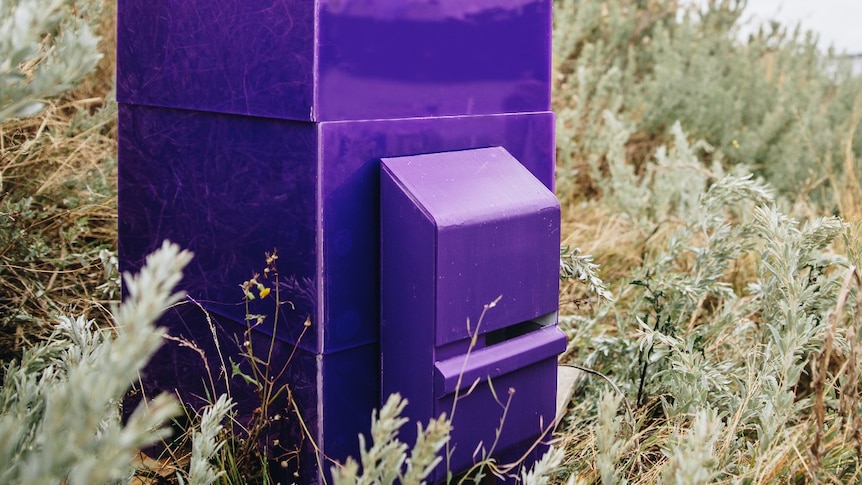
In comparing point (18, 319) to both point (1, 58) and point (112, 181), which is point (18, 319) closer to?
point (112, 181)

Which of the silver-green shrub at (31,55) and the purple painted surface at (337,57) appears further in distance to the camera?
the purple painted surface at (337,57)

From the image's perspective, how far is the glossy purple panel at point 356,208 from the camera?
156 cm

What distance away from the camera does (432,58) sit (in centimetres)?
170

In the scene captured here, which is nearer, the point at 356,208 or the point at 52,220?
the point at 356,208

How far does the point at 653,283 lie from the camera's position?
7.76ft

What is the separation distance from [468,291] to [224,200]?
1.73ft

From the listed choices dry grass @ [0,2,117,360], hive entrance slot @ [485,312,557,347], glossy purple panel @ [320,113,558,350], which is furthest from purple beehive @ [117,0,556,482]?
dry grass @ [0,2,117,360]

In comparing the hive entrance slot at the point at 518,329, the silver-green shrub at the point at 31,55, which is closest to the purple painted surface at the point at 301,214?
the hive entrance slot at the point at 518,329

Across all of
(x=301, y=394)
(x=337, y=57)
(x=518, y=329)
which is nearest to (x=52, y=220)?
(x=301, y=394)

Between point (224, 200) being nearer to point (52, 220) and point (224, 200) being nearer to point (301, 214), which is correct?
point (301, 214)

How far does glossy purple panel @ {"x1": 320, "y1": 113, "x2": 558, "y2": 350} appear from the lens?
1.56m

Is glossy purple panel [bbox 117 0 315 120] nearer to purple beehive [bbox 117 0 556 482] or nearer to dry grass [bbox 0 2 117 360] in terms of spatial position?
purple beehive [bbox 117 0 556 482]

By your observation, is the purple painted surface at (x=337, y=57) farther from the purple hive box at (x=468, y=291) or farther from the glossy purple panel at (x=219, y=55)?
the purple hive box at (x=468, y=291)

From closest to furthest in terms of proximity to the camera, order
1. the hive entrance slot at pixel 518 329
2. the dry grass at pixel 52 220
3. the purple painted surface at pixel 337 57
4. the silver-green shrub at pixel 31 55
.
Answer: the silver-green shrub at pixel 31 55
the purple painted surface at pixel 337 57
the hive entrance slot at pixel 518 329
the dry grass at pixel 52 220
